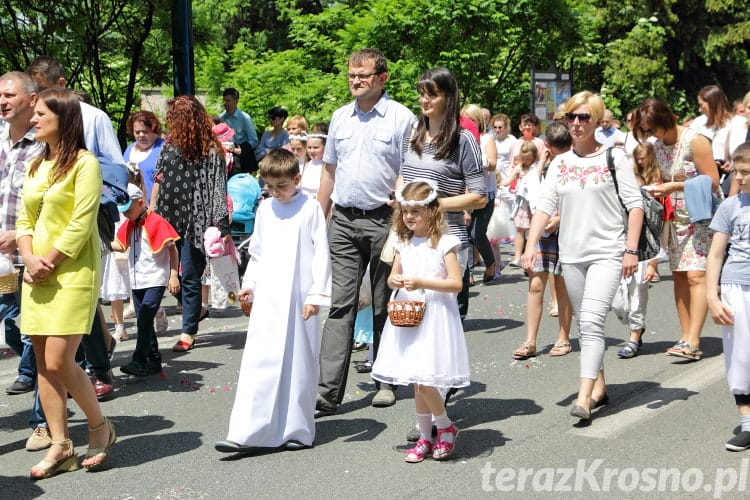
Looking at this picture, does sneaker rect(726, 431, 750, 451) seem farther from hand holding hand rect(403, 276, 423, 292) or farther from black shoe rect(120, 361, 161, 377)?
black shoe rect(120, 361, 161, 377)

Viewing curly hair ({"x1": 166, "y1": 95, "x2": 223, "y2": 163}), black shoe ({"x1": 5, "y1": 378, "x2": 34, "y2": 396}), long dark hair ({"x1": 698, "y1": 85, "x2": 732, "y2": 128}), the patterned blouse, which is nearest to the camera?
black shoe ({"x1": 5, "y1": 378, "x2": 34, "y2": 396})

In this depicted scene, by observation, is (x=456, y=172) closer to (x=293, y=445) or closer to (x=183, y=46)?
(x=293, y=445)

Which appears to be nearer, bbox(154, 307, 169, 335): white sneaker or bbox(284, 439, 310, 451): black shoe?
bbox(284, 439, 310, 451): black shoe

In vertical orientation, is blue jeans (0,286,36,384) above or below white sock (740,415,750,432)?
above

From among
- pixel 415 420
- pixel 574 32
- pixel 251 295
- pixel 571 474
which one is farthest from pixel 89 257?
pixel 574 32

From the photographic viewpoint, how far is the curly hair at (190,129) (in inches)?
330

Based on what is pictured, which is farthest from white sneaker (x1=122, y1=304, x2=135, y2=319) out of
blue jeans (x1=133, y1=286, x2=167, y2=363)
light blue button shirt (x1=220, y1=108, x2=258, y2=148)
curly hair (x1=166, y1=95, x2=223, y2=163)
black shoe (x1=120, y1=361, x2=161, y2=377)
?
light blue button shirt (x1=220, y1=108, x2=258, y2=148)

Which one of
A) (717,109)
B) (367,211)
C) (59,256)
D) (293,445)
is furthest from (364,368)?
(717,109)

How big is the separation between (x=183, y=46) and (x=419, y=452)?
7.48 metres

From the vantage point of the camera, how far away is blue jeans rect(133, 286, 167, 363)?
782cm

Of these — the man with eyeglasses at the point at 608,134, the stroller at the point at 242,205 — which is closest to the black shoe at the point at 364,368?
the stroller at the point at 242,205

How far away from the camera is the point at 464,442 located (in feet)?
19.8

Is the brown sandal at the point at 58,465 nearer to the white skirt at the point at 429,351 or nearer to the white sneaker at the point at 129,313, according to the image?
the white skirt at the point at 429,351

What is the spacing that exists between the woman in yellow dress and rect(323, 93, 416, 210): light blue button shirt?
1884 millimetres
